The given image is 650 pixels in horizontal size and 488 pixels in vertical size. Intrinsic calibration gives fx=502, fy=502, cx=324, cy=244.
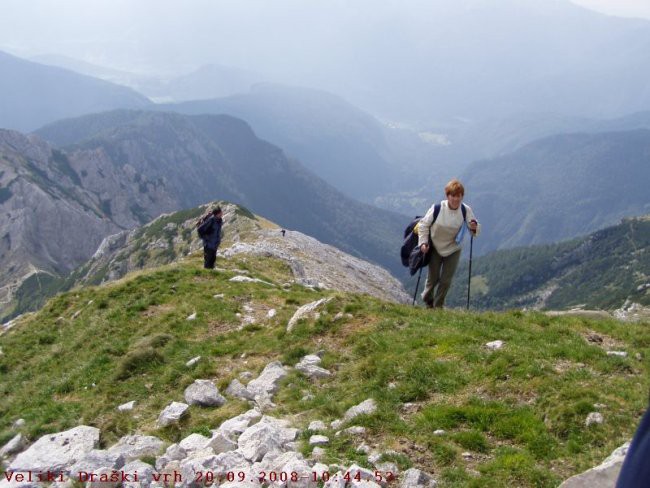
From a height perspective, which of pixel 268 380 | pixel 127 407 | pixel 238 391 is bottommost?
pixel 127 407

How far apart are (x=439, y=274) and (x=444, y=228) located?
6.01 feet

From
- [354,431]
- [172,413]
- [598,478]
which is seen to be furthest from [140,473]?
[598,478]

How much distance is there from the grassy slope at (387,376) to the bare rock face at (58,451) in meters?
0.46

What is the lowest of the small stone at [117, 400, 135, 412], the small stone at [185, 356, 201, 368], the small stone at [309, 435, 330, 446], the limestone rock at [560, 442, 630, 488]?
the small stone at [117, 400, 135, 412]

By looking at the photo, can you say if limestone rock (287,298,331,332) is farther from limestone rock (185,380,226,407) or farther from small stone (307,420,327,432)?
small stone (307,420,327,432)

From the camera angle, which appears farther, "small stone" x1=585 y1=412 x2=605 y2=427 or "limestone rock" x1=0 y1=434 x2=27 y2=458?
"limestone rock" x1=0 y1=434 x2=27 y2=458

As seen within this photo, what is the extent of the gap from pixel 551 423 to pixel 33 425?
12.4 m

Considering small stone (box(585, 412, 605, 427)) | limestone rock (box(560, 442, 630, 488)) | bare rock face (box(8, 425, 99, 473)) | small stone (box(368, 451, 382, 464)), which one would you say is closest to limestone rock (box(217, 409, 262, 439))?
small stone (box(368, 451, 382, 464))

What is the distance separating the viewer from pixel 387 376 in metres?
11.8

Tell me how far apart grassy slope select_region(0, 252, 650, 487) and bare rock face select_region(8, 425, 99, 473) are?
46cm

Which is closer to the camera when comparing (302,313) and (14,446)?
(14,446)

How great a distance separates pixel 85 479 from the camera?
360 inches

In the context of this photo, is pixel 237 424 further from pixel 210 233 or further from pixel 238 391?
pixel 210 233

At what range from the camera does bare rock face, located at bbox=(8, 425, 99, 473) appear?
10297 millimetres
